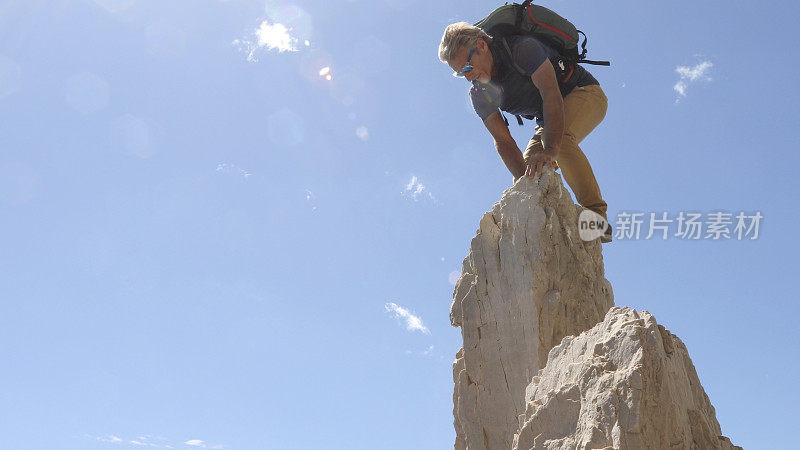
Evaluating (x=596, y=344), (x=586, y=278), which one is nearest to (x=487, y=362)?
(x=586, y=278)

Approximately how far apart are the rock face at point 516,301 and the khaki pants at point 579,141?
0.34 meters

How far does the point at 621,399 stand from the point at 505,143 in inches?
149

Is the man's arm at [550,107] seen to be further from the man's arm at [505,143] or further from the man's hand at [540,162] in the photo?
the man's arm at [505,143]

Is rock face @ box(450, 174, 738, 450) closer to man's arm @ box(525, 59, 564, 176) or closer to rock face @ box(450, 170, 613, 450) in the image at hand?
rock face @ box(450, 170, 613, 450)

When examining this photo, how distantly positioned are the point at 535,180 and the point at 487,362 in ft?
6.65

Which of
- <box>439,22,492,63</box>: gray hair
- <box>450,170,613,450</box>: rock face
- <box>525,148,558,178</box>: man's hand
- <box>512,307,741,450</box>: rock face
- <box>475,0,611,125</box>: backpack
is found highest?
<box>475,0,611,125</box>: backpack

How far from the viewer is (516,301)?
6129 millimetres

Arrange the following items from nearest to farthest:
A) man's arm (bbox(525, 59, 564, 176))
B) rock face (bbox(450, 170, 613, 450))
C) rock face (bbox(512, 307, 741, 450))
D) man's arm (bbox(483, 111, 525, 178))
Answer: rock face (bbox(512, 307, 741, 450))
rock face (bbox(450, 170, 613, 450))
man's arm (bbox(525, 59, 564, 176))
man's arm (bbox(483, 111, 525, 178))

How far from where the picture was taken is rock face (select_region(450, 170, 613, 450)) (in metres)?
5.87

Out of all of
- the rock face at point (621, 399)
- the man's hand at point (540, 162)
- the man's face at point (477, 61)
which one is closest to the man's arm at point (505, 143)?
the man's hand at point (540, 162)

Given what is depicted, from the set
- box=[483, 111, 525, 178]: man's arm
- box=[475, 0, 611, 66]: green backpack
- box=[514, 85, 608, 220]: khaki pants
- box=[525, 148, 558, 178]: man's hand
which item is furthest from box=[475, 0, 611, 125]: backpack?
box=[525, 148, 558, 178]: man's hand

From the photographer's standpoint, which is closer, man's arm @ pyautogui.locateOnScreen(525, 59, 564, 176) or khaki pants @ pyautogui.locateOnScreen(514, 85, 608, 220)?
man's arm @ pyautogui.locateOnScreen(525, 59, 564, 176)

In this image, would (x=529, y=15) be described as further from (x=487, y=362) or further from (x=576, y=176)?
(x=487, y=362)

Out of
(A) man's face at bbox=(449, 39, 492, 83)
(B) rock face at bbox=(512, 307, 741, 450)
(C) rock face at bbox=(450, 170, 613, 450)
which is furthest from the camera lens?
(A) man's face at bbox=(449, 39, 492, 83)
